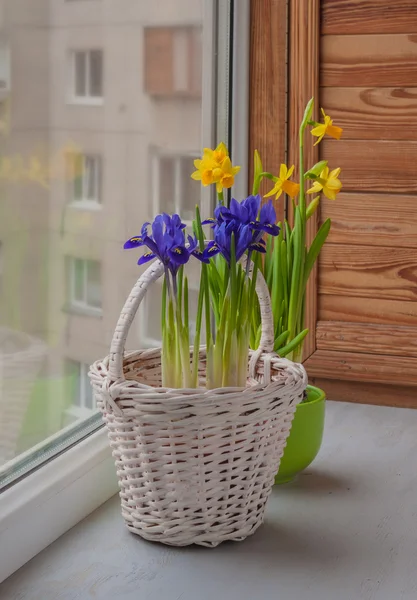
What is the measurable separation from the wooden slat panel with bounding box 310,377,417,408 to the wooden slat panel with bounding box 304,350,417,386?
24mm

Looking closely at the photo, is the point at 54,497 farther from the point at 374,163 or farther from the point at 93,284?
the point at 374,163

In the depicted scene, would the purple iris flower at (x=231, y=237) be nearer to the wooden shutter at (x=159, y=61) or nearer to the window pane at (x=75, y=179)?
the window pane at (x=75, y=179)

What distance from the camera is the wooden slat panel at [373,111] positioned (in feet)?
5.86

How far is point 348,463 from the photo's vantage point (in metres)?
1.51

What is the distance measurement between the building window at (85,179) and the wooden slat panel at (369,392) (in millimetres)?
750

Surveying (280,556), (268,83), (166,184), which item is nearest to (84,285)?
(166,184)

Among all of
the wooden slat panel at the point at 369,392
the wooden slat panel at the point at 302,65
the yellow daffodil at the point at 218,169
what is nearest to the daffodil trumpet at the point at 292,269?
the yellow daffodil at the point at 218,169

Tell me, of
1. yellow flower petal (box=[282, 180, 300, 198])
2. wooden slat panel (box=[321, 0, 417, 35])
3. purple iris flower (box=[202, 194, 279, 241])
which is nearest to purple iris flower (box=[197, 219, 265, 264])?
purple iris flower (box=[202, 194, 279, 241])

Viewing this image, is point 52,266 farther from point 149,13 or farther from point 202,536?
point 149,13

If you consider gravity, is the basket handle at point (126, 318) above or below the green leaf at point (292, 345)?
above

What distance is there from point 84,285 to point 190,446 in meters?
0.40

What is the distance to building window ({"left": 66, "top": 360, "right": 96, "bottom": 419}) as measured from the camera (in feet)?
4.53

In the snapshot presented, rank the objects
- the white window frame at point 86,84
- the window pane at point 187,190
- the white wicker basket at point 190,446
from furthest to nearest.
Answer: the window pane at point 187,190
the white window frame at point 86,84
the white wicker basket at point 190,446

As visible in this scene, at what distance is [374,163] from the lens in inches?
71.4
